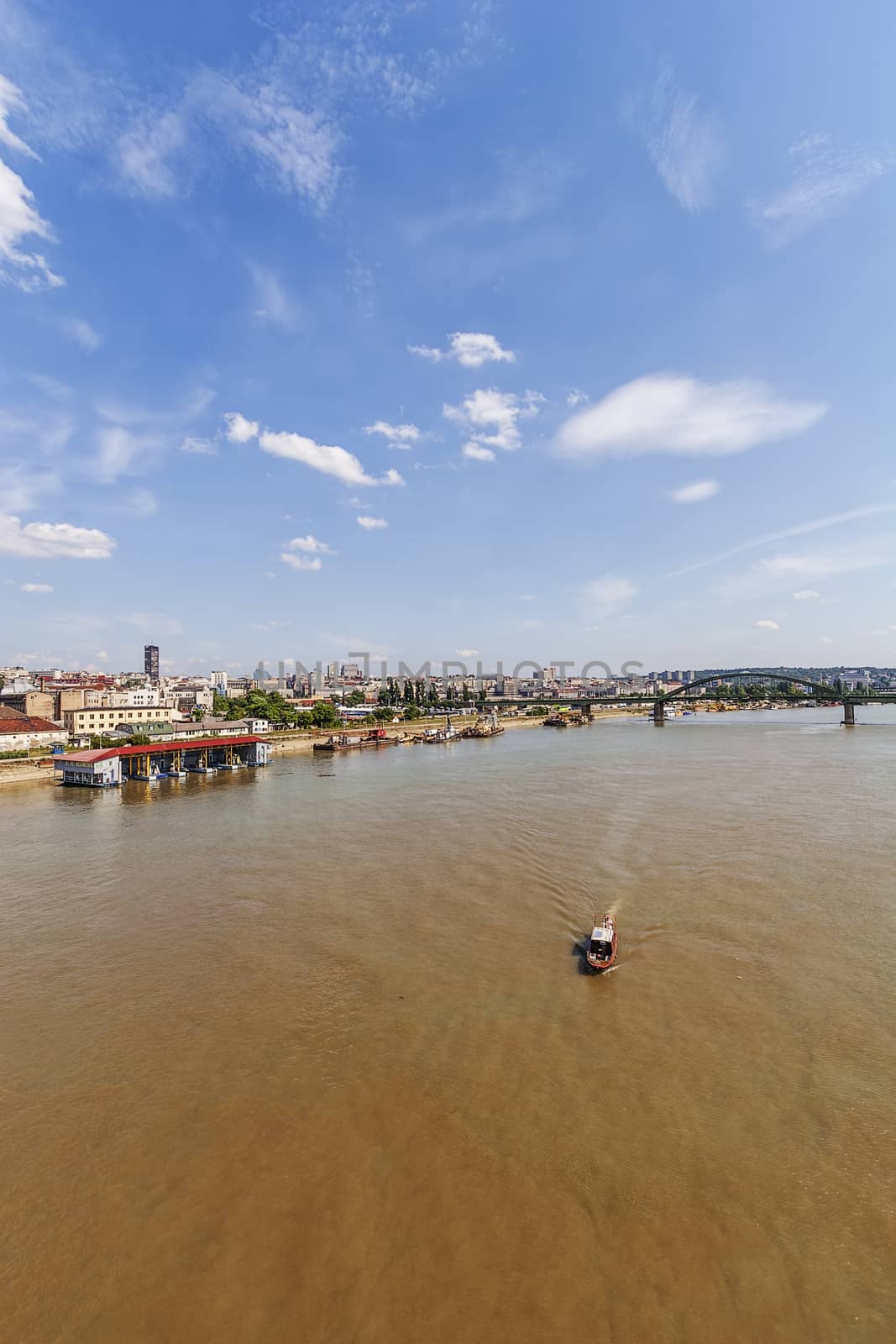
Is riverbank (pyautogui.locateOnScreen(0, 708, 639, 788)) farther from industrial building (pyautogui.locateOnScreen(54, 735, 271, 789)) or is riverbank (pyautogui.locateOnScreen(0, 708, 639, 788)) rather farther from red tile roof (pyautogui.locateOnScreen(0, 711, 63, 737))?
red tile roof (pyautogui.locateOnScreen(0, 711, 63, 737))

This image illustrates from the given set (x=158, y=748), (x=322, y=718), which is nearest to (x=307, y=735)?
(x=322, y=718)

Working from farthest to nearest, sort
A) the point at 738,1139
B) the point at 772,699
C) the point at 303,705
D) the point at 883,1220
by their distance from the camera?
the point at 772,699, the point at 303,705, the point at 738,1139, the point at 883,1220

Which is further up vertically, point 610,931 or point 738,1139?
point 610,931

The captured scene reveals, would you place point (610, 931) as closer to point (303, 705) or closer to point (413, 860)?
point (413, 860)

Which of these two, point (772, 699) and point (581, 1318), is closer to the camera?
point (581, 1318)

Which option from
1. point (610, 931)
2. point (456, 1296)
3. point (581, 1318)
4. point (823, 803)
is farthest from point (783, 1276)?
point (823, 803)

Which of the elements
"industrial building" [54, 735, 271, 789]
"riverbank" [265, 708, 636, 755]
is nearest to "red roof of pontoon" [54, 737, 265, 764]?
"industrial building" [54, 735, 271, 789]
